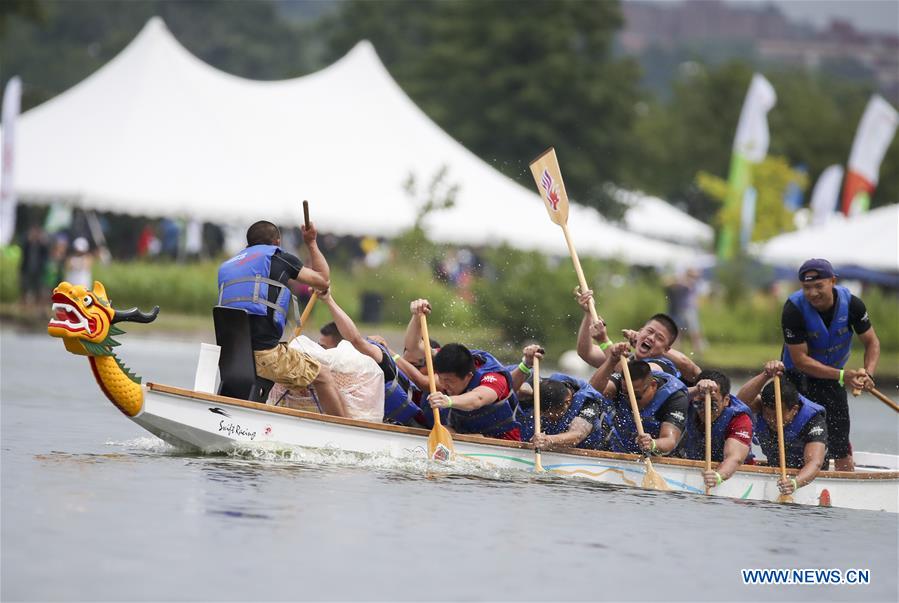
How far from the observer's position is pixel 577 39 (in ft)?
216

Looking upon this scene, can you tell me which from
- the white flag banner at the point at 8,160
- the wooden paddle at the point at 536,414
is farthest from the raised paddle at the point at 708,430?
the white flag banner at the point at 8,160

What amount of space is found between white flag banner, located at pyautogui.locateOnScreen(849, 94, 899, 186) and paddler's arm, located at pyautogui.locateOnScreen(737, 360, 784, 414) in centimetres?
2963

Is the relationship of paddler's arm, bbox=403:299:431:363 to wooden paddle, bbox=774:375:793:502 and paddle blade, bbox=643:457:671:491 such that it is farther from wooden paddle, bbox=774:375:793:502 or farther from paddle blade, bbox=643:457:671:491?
wooden paddle, bbox=774:375:793:502

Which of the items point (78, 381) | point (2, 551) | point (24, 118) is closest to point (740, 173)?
point (24, 118)

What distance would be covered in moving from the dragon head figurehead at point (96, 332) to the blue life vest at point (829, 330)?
5.35m

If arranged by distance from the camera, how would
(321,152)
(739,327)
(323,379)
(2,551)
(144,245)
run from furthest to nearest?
(144,245)
(321,152)
(739,327)
(323,379)
(2,551)

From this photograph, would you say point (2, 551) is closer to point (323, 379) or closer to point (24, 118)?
point (323, 379)

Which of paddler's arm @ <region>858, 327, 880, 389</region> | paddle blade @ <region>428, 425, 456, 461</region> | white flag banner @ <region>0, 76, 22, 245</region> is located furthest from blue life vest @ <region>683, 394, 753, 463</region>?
white flag banner @ <region>0, 76, 22, 245</region>

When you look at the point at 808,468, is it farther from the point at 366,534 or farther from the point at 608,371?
→ the point at 366,534

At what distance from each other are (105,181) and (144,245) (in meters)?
6.02

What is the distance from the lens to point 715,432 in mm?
12648

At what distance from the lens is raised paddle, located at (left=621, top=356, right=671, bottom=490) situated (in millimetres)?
12359

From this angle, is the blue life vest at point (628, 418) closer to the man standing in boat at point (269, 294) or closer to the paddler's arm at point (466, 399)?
the paddler's arm at point (466, 399)

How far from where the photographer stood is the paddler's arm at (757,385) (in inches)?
488
